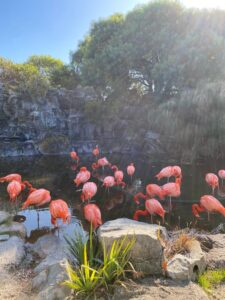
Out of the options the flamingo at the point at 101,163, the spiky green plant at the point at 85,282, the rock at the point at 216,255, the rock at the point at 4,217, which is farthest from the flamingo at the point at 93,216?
the flamingo at the point at 101,163

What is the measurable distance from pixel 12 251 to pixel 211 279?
11.3 ft

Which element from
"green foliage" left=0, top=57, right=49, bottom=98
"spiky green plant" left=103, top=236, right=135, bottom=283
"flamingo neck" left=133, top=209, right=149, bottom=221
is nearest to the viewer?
"spiky green plant" left=103, top=236, right=135, bottom=283

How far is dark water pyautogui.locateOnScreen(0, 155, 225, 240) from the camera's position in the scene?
796 centimetres

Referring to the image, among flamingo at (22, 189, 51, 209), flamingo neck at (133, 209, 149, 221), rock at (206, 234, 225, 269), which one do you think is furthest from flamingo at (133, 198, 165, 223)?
flamingo at (22, 189, 51, 209)

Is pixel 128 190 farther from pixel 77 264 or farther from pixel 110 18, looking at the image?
pixel 110 18

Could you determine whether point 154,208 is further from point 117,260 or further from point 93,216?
point 117,260

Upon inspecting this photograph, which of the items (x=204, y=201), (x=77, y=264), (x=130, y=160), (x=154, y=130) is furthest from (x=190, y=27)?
(x=77, y=264)

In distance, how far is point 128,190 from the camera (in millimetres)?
11531

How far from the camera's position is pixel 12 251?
18.1 ft

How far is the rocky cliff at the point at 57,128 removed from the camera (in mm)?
21688

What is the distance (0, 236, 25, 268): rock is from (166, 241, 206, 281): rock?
265 cm

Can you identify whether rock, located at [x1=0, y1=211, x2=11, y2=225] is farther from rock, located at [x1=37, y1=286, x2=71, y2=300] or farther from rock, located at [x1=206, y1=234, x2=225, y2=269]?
rock, located at [x1=206, y1=234, x2=225, y2=269]

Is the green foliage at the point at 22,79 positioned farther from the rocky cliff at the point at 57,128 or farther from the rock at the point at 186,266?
the rock at the point at 186,266

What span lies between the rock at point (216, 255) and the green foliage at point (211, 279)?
0.31 metres
